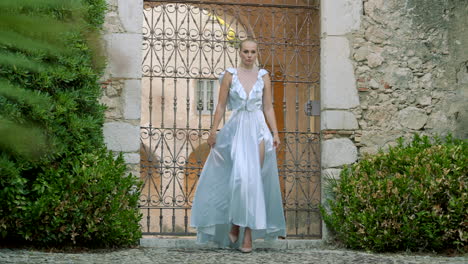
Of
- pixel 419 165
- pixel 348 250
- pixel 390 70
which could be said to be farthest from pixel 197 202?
pixel 390 70

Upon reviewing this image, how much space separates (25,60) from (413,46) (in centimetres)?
545

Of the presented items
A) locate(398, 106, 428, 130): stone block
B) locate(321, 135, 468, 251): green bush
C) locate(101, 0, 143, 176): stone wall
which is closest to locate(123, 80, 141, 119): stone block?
locate(101, 0, 143, 176): stone wall

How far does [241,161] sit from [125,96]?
127 centimetres

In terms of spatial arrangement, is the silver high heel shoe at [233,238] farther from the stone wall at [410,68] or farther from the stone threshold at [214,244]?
the stone wall at [410,68]

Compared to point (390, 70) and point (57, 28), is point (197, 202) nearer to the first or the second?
point (390, 70)

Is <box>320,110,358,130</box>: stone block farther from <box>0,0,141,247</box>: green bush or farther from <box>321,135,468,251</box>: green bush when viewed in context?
<box>0,0,141,247</box>: green bush

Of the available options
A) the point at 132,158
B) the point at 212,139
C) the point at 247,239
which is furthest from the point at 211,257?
the point at 132,158

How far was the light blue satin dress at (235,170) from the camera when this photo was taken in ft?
14.7

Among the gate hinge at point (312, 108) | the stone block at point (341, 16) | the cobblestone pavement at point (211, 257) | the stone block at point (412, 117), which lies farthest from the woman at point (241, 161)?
the stone block at point (412, 117)

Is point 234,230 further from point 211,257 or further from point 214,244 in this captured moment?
point 214,244

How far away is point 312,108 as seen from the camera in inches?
221

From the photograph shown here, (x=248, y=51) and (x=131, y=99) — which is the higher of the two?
(x=248, y=51)

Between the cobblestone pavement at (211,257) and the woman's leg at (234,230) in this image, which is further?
the woman's leg at (234,230)

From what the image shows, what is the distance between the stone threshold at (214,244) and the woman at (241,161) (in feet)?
1.49
